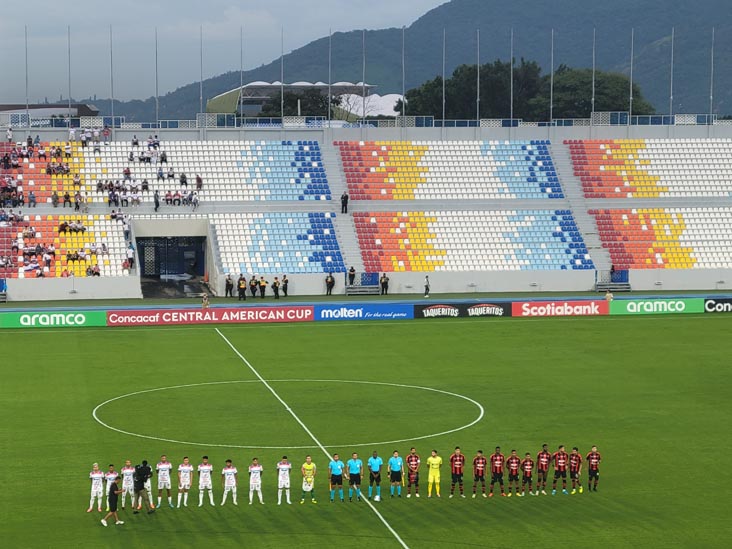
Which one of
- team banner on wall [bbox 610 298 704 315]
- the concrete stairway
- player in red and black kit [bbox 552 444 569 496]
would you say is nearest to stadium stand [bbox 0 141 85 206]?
the concrete stairway

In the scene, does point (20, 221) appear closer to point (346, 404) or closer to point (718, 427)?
point (346, 404)

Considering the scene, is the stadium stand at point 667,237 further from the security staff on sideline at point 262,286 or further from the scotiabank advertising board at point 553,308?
the security staff on sideline at point 262,286

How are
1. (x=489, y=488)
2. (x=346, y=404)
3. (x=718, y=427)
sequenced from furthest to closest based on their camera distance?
(x=346, y=404) < (x=718, y=427) < (x=489, y=488)

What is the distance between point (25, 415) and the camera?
118 feet

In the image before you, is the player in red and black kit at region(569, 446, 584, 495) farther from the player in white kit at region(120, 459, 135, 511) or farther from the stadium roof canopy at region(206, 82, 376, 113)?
the stadium roof canopy at region(206, 82, 376, 113)

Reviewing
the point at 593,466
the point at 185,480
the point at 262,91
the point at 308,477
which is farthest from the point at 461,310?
the point at 262,91

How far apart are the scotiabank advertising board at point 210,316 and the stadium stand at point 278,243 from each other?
1114cm

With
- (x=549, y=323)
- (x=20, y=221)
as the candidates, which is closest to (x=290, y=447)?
(x=549, y=323)

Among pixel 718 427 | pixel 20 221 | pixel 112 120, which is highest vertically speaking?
pixel 112 120

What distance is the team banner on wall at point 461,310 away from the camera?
5994cm

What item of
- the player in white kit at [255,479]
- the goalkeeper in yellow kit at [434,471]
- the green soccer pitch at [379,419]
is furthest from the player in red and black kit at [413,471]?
the player in white kit at [255,479]

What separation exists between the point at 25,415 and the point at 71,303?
29.1 metres

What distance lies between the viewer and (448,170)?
8038 cm

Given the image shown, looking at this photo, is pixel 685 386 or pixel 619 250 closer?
pixel 685 386
